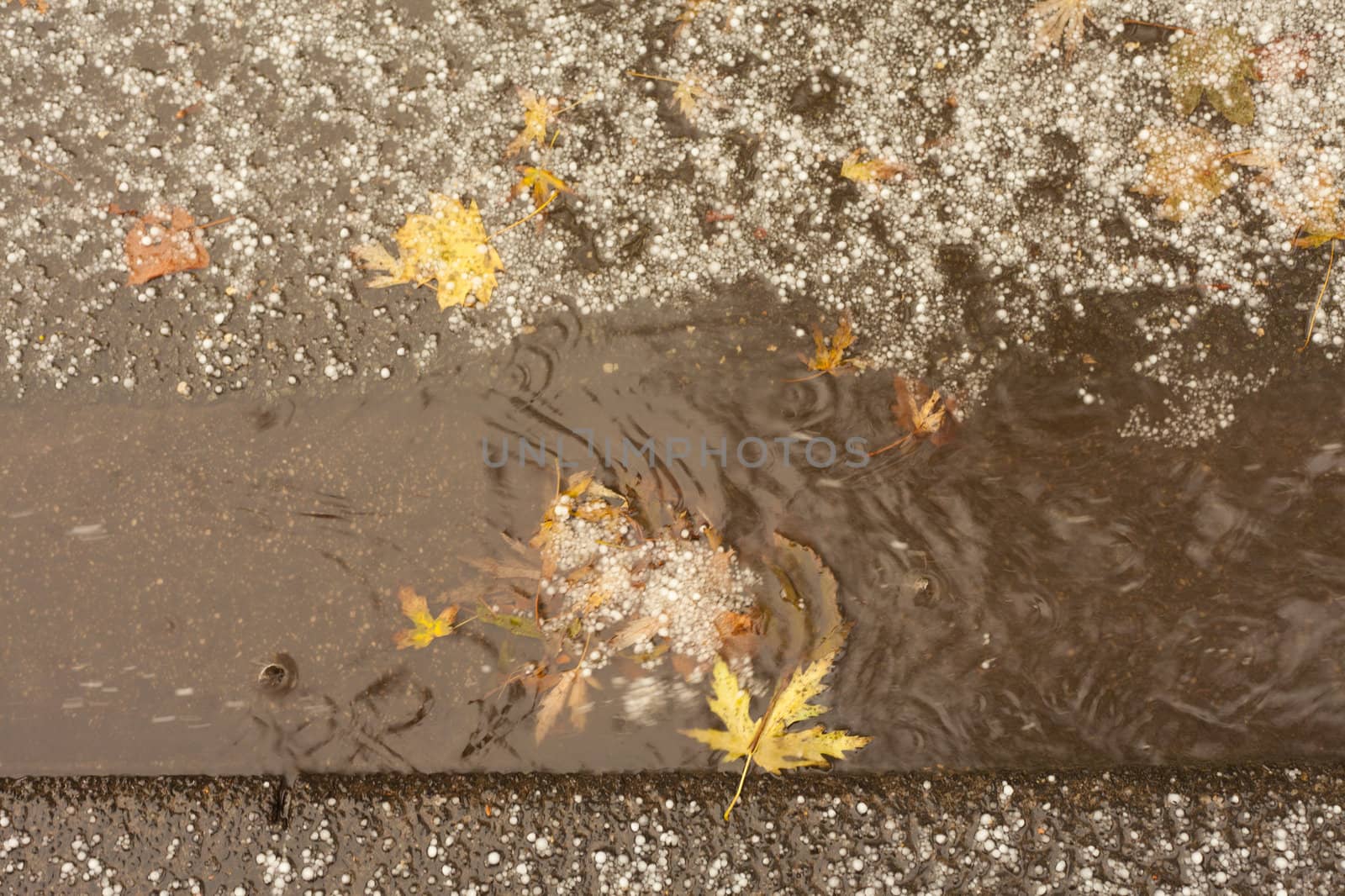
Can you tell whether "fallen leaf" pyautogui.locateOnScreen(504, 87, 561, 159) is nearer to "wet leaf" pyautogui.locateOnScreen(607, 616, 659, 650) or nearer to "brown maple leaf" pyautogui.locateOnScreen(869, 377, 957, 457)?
"brown maple leaf" pyautogui.locateOnScreen(869, 377, 957, 457)

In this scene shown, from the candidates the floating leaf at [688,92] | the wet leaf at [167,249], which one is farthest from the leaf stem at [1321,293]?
the wet leaf at [167,249]

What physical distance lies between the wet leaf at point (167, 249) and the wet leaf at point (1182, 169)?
7.76 ft

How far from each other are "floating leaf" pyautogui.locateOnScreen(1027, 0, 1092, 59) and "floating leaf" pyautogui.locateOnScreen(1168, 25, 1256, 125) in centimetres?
24

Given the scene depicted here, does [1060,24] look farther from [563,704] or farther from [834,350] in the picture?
[563,704]

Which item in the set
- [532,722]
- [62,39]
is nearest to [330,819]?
[532,722]

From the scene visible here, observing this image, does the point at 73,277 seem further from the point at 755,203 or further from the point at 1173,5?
the point at 1173,5

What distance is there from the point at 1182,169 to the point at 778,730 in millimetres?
1735

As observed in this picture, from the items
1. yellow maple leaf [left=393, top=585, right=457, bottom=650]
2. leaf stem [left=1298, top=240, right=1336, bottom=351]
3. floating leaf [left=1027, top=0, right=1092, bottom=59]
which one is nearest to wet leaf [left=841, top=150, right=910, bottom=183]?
floating leaf [left=1027, top=0, right=1092, bottom=59]

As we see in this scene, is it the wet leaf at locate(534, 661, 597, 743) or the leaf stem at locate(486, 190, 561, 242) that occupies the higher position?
the leaf stem at locate(486, 190, 561, 242)

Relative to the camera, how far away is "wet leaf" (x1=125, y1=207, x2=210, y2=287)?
1929 mm

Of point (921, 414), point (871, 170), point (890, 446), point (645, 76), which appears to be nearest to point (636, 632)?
point (890, 446)

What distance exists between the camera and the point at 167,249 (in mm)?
1931

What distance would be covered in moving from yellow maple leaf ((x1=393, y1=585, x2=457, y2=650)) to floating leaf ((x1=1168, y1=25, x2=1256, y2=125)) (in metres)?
2.25

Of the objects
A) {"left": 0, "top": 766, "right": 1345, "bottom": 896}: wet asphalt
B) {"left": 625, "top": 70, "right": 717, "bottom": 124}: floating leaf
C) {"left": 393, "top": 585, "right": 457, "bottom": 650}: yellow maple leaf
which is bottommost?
{"left": 0, "top": 766, "right": 1345, "bottom": 896}: wet asphalt
